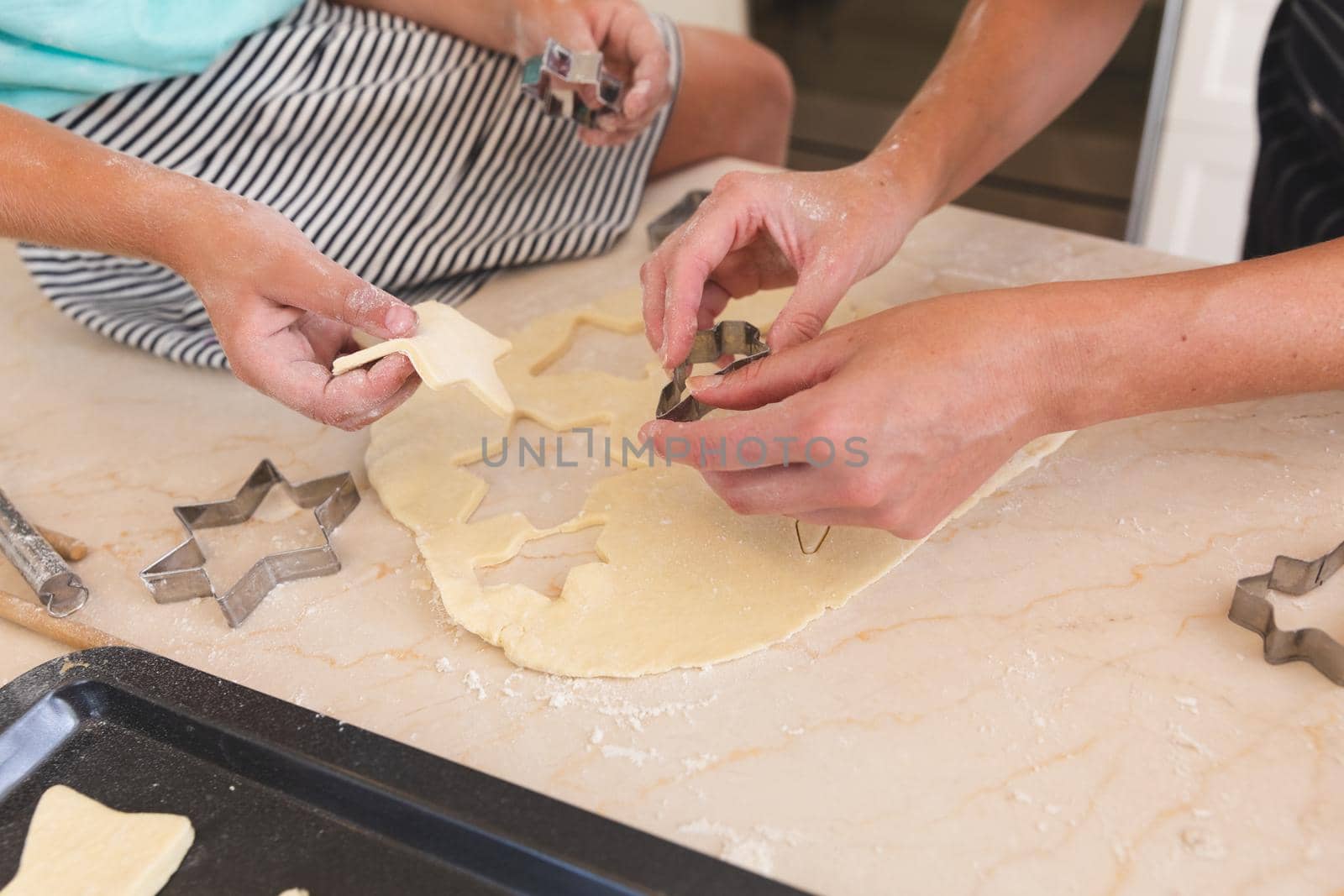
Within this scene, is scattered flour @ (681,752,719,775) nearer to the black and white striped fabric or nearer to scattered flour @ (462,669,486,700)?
scattered flour @ (462,669,486,700)

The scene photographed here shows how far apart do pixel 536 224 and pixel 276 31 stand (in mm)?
460

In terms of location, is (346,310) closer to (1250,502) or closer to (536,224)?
(536,224)

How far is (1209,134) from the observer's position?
8.38 ft

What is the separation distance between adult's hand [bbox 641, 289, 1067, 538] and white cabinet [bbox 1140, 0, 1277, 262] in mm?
1783

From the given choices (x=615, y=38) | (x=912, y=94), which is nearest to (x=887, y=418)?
(x=615, y=38)

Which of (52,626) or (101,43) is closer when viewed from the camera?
(52,626)

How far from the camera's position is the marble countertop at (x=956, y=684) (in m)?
0.81

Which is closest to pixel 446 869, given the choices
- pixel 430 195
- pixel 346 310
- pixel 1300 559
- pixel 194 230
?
pixel 346 310

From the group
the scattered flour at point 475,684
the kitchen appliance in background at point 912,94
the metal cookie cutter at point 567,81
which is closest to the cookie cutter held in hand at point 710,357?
the scattered flour at point 475,684

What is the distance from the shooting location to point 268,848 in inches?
34.0

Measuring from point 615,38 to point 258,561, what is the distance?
91 cm

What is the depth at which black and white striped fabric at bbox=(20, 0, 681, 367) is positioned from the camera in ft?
4.89

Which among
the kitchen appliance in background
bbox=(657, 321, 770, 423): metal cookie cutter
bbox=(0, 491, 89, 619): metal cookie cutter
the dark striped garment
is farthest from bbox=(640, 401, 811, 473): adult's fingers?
the kitchen appliance in background

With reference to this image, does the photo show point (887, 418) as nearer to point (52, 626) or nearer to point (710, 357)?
point (710, 357)
